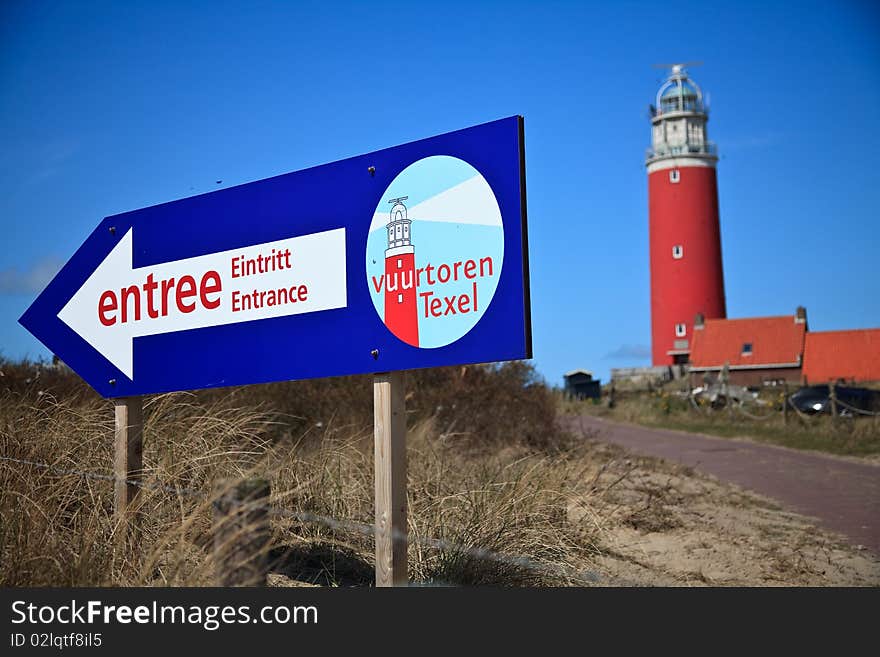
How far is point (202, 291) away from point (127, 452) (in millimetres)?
1101

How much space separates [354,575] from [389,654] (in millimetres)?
2186

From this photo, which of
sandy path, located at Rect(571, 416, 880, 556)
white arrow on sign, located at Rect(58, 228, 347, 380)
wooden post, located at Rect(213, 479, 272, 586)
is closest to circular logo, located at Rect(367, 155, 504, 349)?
white arrow on sign, located at Rect(58, 228, 347, 380)

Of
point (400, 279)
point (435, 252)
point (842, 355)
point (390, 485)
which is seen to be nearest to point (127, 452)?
point (390, 485)

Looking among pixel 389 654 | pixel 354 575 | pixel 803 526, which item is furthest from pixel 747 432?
pixel 389 654

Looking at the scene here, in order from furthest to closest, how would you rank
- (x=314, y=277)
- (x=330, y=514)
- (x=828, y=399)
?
1. (x=828, y=399)
2. (x=330, y=514)
3. (x=314, y=277)

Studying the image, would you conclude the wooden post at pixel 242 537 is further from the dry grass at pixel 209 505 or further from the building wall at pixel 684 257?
the building wall at pixel 684 257

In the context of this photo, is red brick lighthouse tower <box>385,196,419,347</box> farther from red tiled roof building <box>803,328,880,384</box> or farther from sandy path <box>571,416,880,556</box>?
red tiled roof building <box>803,328,880,384</box>

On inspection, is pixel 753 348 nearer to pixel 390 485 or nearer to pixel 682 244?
pixel 682 244

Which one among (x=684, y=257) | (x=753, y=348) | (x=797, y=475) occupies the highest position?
(x=684, y=257)

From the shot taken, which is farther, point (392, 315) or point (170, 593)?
point (392, 315)

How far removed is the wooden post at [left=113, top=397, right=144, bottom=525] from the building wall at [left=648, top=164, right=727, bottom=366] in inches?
2055

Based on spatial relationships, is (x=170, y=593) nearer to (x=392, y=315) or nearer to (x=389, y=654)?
(x=389, y=654)

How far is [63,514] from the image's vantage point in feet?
16.9

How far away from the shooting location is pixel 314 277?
4.88 m
